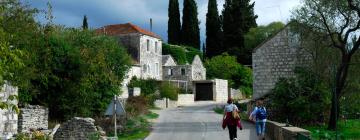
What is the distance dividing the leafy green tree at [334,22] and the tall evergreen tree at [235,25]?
186 ft

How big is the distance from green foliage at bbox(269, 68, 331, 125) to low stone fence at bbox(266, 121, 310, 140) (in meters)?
10.6

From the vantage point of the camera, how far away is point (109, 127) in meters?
32.7

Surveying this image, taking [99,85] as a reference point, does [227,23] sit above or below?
above

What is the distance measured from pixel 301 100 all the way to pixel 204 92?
129 ft

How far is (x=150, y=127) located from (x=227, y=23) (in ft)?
194

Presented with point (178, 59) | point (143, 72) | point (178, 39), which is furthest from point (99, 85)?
point (178, 39)

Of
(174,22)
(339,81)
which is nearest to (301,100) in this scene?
(339,81)

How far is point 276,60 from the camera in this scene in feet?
136

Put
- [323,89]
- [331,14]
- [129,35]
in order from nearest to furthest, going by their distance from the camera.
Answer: [331,14]
[323,89]
[129,35]

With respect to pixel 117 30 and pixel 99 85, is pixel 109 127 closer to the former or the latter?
pixel 99 85

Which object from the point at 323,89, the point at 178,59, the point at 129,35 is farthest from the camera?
the point at 178,59

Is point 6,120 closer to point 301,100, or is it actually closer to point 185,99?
point 301,100

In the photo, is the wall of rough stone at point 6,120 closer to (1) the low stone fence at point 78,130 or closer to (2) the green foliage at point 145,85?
(1) the low stone fence at point 78,130

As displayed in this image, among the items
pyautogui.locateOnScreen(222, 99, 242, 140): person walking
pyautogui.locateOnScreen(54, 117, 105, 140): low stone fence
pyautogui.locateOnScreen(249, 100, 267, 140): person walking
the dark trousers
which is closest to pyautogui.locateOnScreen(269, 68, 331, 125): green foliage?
pyautogui.locateOnScreen(249, 100, 267, 140): person walking
